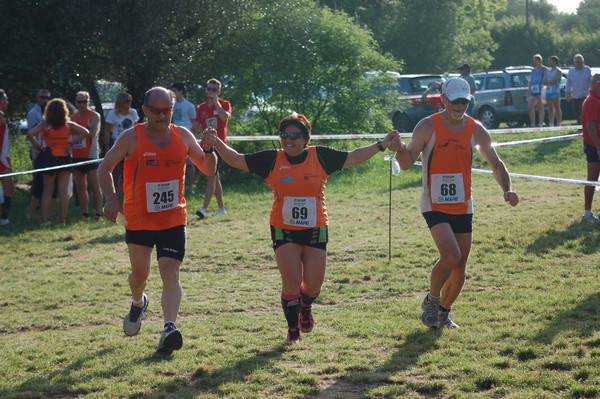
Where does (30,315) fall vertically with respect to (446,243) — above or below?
below

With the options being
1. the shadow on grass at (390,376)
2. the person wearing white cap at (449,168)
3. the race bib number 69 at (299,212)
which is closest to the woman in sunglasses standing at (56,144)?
the race bib number 69 at (299,212)

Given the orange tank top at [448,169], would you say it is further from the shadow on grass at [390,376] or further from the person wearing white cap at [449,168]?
the shadow on grass at [390,376]

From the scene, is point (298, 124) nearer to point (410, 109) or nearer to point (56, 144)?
point (56, 144)

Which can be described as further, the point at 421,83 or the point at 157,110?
the point at 421,83

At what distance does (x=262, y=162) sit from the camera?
23.6 ft

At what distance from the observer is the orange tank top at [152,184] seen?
23.1 ft

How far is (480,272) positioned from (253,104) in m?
11.3

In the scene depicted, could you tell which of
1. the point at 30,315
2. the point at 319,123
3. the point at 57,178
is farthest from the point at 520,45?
the point at 30,315

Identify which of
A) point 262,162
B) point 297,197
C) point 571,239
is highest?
point 262,162

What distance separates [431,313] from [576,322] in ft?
3.79

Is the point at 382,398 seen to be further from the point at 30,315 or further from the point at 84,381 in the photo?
the point at 30,315

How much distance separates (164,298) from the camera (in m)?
7.05

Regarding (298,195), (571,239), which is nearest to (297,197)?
(298,195)

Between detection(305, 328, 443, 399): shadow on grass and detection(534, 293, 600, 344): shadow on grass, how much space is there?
845 millimetres
